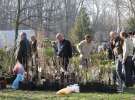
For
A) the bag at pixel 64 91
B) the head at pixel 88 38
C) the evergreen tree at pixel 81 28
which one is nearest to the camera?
the bag at pixel 64 91

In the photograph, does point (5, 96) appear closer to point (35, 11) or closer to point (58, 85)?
point (58, 85)

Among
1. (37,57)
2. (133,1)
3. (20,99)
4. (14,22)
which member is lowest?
(20,99)

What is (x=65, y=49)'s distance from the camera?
15180mm

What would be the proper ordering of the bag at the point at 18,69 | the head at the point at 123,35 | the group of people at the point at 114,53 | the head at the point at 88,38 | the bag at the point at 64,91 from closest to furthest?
the bag at the point at 64,91 < the head at the point at 123,35 < the group of people at the point at 114,53 < the bag at the point at 18,69 < the head at the point at 88,38

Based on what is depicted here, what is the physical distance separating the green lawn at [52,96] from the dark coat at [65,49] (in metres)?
2.37

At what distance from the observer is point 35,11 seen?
3769 centimetres

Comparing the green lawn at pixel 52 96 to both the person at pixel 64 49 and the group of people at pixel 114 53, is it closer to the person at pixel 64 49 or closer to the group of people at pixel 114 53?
the group of people at pixel 114 53

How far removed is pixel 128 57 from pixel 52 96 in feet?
10.8

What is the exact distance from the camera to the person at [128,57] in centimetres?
1373

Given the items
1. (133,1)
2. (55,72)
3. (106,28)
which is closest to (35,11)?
(133,1)

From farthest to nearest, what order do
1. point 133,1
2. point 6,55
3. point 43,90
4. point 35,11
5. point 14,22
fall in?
point 133,1 → point 35,11 → point 14,22 → point 6,55 → point 43,90

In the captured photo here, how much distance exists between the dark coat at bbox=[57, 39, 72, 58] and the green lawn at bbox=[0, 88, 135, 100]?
2373 millimetres

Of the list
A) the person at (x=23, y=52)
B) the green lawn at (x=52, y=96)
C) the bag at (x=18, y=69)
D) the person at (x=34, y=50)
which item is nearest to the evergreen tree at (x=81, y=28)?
the person at (x=34, y=50)

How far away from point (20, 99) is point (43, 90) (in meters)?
2.11
